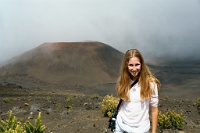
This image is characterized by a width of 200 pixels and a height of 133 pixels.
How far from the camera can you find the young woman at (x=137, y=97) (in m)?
4.36

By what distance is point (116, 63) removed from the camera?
3408 inches

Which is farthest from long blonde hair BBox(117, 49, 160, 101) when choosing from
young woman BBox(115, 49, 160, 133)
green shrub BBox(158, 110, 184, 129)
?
green shrub BBox(158, 110, 184, 129)

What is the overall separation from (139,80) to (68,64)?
77.0 meters

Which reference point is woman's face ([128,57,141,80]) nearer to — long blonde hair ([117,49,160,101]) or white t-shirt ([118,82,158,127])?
long blonde hair ([117,49,160,101])

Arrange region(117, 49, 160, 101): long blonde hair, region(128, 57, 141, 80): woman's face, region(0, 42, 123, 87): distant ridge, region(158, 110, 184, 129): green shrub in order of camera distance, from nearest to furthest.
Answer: region(117, 49, 160, 101): long blonde hair, region(128, 57, 141, 80): woman's face, region(158, 110, 184, 129): green shrub, region(0, 42, 123, 87): distant ridge

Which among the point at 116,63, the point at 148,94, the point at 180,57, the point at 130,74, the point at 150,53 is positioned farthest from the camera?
the point at 150,53

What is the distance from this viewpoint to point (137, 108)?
4.39 metres

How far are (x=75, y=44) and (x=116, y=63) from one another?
12929mm

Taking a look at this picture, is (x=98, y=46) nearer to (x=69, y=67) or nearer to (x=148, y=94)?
(x=69, y=67)

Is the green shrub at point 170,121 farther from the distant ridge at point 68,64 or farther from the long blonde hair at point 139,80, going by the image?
the distant ridge at point 68,64

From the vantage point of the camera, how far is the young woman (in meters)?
4.36

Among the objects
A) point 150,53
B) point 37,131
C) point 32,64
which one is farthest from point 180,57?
point 37,131

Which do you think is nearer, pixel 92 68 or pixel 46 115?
pixel 46 115

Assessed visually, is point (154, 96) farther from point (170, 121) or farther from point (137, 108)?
point (170, 121)
